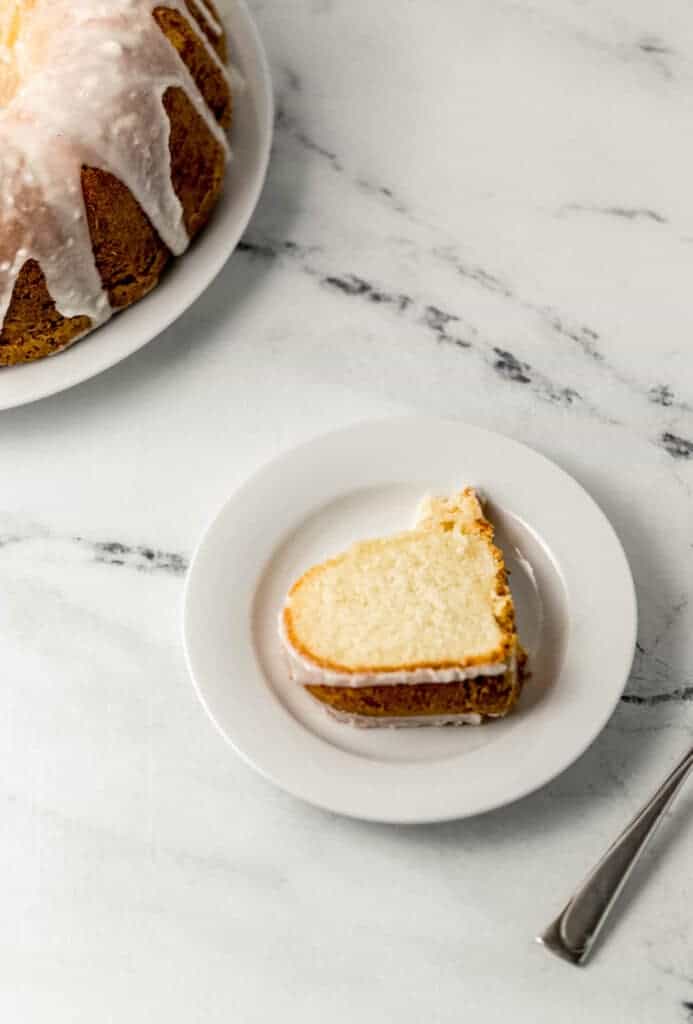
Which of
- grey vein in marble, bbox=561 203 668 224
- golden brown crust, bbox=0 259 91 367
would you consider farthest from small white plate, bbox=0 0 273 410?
grey vein in marble, bbox=561 203 668 224

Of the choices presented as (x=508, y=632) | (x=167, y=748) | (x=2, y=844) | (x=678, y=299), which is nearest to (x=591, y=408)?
(x=678, y=299)

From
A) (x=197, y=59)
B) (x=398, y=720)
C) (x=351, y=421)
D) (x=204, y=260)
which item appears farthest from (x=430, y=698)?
(x=197, y=59)

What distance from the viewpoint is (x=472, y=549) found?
986 mm

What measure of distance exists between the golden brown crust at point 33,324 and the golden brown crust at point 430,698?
1.30ft

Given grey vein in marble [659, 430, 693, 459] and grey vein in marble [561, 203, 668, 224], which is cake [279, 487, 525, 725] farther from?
grey vein in marble [561, 203, 668, 224]

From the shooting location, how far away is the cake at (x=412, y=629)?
94 centimetres

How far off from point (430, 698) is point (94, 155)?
0.52m

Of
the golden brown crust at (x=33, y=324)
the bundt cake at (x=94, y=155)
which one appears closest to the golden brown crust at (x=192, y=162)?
the bundt cake at (x=94, y=155)

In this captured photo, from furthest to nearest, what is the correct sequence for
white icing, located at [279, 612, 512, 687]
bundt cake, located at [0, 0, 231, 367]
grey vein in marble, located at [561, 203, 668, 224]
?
grey vein in marble, located at [561, 203, 668, 224] → bundt cake, located at [0, 0, 231, 367] → white icing, located at [279, 612, 512, 687]

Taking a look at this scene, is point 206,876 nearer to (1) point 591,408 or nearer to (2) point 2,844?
(2) point 2,844

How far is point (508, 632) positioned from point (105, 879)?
0.36 m

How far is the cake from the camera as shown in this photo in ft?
3.08

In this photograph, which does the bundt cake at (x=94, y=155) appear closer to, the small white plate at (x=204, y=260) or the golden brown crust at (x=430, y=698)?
the small white plate at (x=204, y=260)

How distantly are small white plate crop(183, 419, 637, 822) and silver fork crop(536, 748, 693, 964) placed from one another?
0.26 feet
